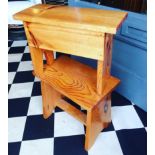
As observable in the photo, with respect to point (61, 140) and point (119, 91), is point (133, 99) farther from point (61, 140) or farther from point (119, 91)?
point (61, 140)

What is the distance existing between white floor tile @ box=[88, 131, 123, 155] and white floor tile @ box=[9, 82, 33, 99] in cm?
98

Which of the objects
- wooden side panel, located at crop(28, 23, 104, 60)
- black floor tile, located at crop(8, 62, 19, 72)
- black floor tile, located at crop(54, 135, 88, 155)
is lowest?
black floor tile, located at crop(54, 135, 88, 155)

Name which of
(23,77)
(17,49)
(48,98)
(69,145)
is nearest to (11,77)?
(23,77)

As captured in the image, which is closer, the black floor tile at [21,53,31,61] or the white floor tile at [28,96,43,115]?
the white floor tile at [28,96,43,115]

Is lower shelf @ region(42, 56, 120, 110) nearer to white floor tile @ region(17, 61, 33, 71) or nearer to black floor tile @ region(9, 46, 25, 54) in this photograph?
white floor tile @ region(17, 61, 33, 71)

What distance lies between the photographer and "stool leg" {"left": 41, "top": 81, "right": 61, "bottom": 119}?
1.71 metres

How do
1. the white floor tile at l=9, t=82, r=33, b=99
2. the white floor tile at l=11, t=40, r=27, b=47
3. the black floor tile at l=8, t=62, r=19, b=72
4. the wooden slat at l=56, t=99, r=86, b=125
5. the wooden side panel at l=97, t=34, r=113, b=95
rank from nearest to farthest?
the wooden side panel at l=97, t=34, r=113, b=95, the wooden slat at l=56, t=99, r=86, b=125, the white floor tile at l=9, t=82, r=33, b=99, the black floor tile at l=8, t=62, r=19, b=72, the white floor tile at l=11, t=40, r=27, b=47

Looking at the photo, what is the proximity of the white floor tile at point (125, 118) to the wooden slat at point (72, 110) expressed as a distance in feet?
1.07

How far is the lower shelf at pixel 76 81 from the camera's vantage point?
1331 millimetres

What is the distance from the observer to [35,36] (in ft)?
4.32

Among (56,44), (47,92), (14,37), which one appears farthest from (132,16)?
(14,37)

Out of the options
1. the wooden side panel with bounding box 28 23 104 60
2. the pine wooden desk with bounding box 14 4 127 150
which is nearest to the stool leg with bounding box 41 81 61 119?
the pine wooden desk with bounding box 14 4 127 150

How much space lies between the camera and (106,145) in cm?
159

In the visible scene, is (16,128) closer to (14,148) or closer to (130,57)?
(14,148)
